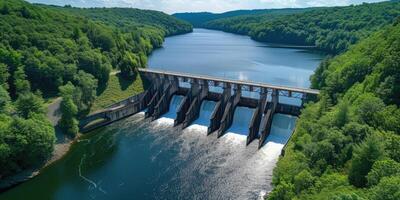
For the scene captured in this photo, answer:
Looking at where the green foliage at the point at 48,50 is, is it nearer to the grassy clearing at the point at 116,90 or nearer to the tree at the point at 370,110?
the grassy clearing at the point at 116,90

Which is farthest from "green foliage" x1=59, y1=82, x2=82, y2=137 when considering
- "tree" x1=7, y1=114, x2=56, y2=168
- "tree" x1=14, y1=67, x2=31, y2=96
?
"tree" x1=14, y1=67, x2=31, y2=96

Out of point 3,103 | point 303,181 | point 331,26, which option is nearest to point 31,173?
point 3,103

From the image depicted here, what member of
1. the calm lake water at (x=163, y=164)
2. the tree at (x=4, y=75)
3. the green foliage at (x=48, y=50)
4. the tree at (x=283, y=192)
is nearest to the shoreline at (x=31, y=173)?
the calm lake water at (x=163, y=164)

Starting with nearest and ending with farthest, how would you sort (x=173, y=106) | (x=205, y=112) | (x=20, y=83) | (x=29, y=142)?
(x=29, y=142) → (x=20, y=83) → (x=205, y=112) → (x=173, y=106)

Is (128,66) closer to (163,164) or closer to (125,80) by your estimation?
(125,80)

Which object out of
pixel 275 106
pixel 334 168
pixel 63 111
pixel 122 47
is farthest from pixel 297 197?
pixel 122 47

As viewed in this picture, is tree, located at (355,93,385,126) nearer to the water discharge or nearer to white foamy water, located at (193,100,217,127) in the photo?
white foamy water, located at (193,100,217,127)
